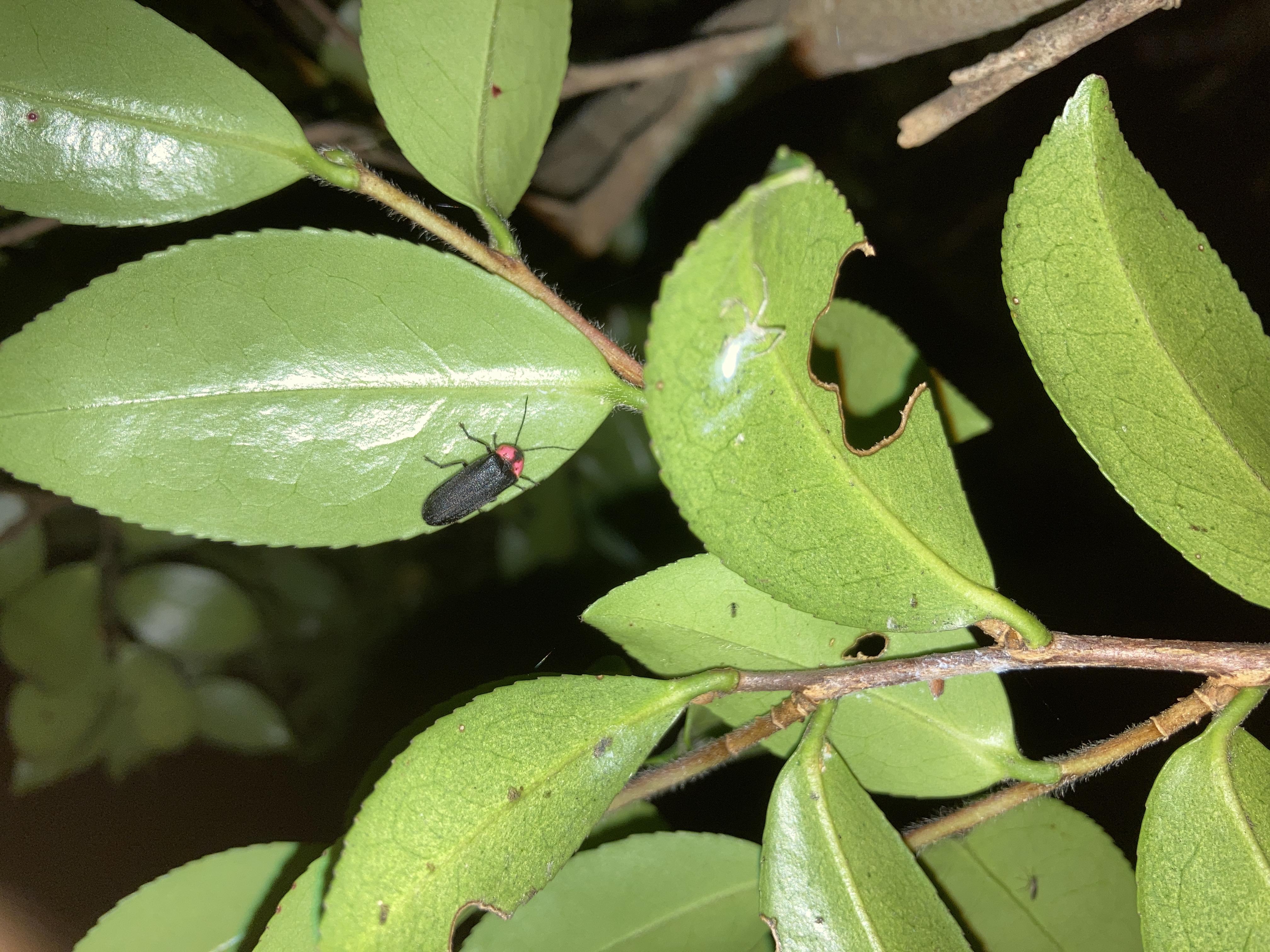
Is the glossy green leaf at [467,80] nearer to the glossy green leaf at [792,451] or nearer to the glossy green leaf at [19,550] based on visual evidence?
the glossy green leaf at [792,451]

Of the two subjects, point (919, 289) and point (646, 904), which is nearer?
point (646, 904)

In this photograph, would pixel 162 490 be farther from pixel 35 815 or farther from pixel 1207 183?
pixel 1207 183

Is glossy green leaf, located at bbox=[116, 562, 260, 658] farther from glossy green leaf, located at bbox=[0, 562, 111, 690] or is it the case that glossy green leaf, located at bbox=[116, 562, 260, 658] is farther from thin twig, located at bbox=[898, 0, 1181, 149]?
thin twig, located at bbox=[898, 0, 1181, 149]

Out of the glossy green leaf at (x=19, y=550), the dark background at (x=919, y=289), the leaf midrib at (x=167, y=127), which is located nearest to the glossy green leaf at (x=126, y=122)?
the leaf midrib at (x=167, y=127)

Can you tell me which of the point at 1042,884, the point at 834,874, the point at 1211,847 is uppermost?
the point at 834,874

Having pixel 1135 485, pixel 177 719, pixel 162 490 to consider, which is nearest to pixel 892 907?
pixel 1135 485

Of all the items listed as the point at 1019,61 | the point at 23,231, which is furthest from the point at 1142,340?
the point at 23,231

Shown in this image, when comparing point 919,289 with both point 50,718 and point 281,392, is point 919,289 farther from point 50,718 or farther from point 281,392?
point 50,718
